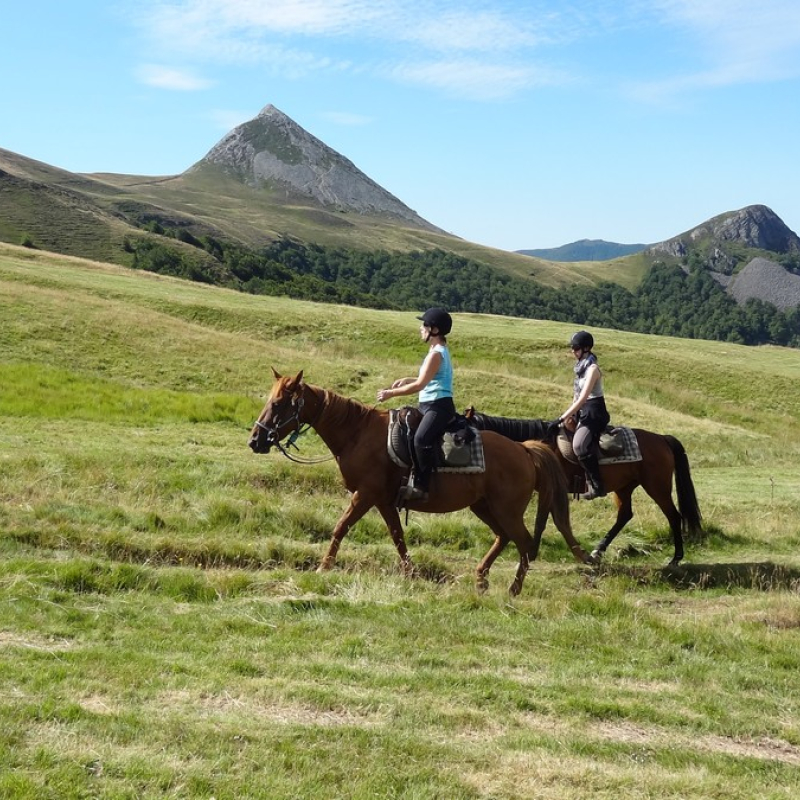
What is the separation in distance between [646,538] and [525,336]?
3388 centimetres

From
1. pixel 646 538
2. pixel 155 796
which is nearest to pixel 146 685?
pixel 155 796

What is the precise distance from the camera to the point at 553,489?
12461 mm

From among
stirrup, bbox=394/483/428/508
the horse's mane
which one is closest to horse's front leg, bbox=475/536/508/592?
stirrup, bbox=394/483/428/508

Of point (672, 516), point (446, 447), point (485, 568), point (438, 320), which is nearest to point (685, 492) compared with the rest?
point (672, 516)

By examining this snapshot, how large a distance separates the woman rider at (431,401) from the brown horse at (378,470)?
29cm

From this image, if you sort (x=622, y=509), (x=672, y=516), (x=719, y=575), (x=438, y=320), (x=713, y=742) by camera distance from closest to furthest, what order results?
(x=713, y=742) < (x=438, y=320) < (x=719, y=575) < (x=672, y=516) < (x=622, y=509)

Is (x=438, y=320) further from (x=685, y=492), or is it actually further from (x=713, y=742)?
(x=713, y=742)

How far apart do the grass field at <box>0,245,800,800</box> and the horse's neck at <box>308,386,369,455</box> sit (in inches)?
70.1

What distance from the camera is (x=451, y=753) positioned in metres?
5.82

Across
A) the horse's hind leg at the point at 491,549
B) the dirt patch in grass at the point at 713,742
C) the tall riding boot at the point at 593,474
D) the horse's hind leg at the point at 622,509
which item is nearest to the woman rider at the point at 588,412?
the tall riding boot at the point at 593,474

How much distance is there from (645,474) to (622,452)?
2.32 feet

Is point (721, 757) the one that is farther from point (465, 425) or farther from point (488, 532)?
point (488, 532)

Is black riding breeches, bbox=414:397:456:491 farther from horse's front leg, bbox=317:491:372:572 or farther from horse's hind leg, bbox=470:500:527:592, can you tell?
horse's hind leg, bbox=470:500:527:592

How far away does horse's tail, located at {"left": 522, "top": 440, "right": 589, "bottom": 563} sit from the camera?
12.4 metres
